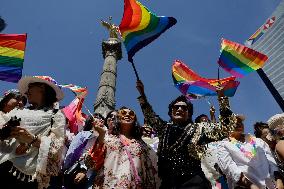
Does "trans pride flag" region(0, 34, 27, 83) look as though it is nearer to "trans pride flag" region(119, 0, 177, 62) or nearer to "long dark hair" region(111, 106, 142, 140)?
"trans pride flag" region(119, 0, 177, 62)

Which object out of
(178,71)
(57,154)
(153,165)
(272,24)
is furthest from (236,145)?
(272,24)

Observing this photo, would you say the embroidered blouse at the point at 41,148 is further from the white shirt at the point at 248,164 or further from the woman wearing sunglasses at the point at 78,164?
the white shirt at the point at 248,164

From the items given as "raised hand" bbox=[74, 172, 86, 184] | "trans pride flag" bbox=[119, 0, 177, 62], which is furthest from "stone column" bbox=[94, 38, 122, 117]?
"raised hand" bbox=[74, 172, 86, 184]

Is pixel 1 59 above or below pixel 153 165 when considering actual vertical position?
above

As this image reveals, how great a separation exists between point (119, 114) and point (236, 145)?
1.55 metres

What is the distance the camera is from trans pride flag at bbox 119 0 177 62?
5.79 m

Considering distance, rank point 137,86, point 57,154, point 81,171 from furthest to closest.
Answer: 1. point 81,171
2. point 137,86
3. point 57,154

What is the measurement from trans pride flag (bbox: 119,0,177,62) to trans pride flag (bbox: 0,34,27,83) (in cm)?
218

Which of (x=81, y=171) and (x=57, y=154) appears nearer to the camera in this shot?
(x=57, y=154)

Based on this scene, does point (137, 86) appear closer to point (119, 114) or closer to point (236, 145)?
point (119, 114)

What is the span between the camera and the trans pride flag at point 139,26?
5.79m

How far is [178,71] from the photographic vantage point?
878cm

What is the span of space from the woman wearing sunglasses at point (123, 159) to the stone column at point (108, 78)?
46.1 feet

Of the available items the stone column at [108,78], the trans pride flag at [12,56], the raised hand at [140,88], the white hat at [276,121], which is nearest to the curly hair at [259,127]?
the white hat at [276,121]
